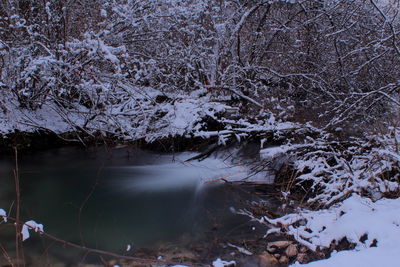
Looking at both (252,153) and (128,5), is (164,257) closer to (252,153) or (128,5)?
(252,153)

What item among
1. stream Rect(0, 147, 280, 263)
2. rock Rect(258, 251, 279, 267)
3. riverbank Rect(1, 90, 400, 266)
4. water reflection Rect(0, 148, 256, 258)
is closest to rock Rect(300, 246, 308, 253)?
riverbank Rect(1, 90, 400, 266)

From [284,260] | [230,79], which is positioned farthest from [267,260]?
[230,79]

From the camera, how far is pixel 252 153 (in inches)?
256

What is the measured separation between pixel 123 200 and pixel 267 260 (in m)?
2.72

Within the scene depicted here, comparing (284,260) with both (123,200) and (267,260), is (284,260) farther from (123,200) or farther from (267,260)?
(123,200)

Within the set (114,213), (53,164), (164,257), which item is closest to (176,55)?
(53,164)

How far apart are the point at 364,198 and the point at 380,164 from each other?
53 centimetres

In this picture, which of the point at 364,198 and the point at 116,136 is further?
the point at 116,136

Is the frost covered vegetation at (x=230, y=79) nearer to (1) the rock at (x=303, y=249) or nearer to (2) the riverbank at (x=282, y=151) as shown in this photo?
(2) the riverbank at (x=282, y=151)

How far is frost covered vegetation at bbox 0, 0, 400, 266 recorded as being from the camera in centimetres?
519

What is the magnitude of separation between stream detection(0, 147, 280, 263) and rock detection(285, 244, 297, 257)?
1.95 ft

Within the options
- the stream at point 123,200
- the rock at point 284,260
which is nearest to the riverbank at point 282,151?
the rock at point 284,260

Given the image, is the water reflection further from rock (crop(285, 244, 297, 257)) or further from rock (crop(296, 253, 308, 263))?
rock (crop(296, 253, 308, 263))

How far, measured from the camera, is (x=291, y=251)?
3754 mm
